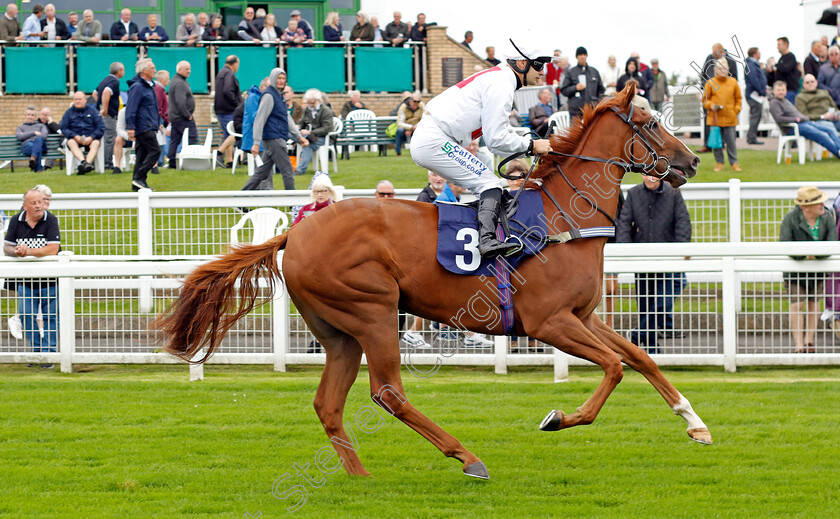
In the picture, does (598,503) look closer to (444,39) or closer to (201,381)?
(201,381)

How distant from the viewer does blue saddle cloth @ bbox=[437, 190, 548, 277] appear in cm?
525

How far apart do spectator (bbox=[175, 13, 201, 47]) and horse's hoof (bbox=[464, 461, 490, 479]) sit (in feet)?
55.3

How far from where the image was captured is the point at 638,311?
7.57 m

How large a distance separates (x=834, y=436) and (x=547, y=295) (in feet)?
6.20

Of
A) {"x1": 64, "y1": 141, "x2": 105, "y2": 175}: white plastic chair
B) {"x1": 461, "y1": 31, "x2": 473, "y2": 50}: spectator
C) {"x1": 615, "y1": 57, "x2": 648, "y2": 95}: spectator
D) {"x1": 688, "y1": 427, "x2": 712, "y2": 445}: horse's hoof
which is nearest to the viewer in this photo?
{"x1": 688, "y1": 427, "x2": 712, "y2": 445}: horse's hoof

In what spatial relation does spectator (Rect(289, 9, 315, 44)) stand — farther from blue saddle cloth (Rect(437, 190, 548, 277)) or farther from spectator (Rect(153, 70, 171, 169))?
blue saddle cloth (Rect(437, 190, 548, 277))

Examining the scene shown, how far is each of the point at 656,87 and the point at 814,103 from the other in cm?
364

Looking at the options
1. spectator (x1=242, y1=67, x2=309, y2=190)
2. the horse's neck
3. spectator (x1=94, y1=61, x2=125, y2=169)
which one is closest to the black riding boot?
the horse's neck

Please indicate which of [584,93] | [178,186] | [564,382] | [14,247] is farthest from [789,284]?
[584,93]

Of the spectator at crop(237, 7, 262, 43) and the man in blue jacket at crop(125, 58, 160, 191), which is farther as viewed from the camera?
the spectator at crop(237, 7, 262, 43)

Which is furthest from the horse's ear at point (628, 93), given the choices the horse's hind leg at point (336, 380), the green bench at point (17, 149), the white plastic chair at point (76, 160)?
the green bench at point (17, 149)

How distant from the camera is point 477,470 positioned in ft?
16.6

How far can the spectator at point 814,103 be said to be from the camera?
16.1 m

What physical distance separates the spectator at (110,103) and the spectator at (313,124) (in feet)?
10.1
